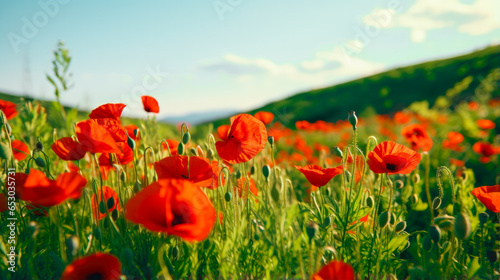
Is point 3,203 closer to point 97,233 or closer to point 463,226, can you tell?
point 97,233

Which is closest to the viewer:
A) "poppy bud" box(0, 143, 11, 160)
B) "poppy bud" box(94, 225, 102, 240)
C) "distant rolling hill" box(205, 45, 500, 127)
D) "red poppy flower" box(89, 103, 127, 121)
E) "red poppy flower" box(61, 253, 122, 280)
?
"red poppy flower" box(61, 253, 122, 280)

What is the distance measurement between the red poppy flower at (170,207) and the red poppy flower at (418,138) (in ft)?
4.15

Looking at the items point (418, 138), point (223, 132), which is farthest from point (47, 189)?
point (418, 138)

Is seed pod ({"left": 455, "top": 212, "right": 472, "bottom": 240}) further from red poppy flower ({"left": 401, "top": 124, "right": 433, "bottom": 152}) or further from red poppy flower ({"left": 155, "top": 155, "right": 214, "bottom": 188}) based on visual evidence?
red poppy flower ({"left": 401, "top": 124, "right": 433, "bottom": 152})

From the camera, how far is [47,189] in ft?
2.67

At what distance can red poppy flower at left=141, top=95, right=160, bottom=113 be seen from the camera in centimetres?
154

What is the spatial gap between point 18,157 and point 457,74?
79.3 ft

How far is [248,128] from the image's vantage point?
1.21 metres

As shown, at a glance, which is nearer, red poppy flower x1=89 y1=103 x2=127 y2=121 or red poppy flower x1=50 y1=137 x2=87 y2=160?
red poppy flower x1=50 y1=137 x2=87 y2=160

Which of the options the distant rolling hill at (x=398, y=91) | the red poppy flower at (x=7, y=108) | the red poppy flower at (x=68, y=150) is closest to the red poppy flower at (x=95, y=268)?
the red poppy flower at (x=68, y=150)

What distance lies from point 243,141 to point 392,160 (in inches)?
19.8

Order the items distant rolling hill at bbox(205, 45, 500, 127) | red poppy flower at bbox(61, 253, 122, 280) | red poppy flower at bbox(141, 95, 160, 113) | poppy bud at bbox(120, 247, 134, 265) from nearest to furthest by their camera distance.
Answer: red poppy flower at bbox(61, 253, 122, 280) → poppy bud at bbox(120, 247, 134, 265) → red poppy flower at bbox(141, 95, 160, 113) → distant rolling hill at bbox(205, 45, 500, 127)

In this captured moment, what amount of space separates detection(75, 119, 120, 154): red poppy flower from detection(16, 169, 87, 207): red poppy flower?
173 mm

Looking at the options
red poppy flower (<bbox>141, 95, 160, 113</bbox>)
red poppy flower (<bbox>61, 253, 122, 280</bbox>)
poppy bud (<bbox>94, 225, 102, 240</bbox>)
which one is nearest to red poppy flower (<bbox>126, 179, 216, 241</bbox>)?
red poppy flower (<bbox>61, 253, 122, 280</bbox>)
